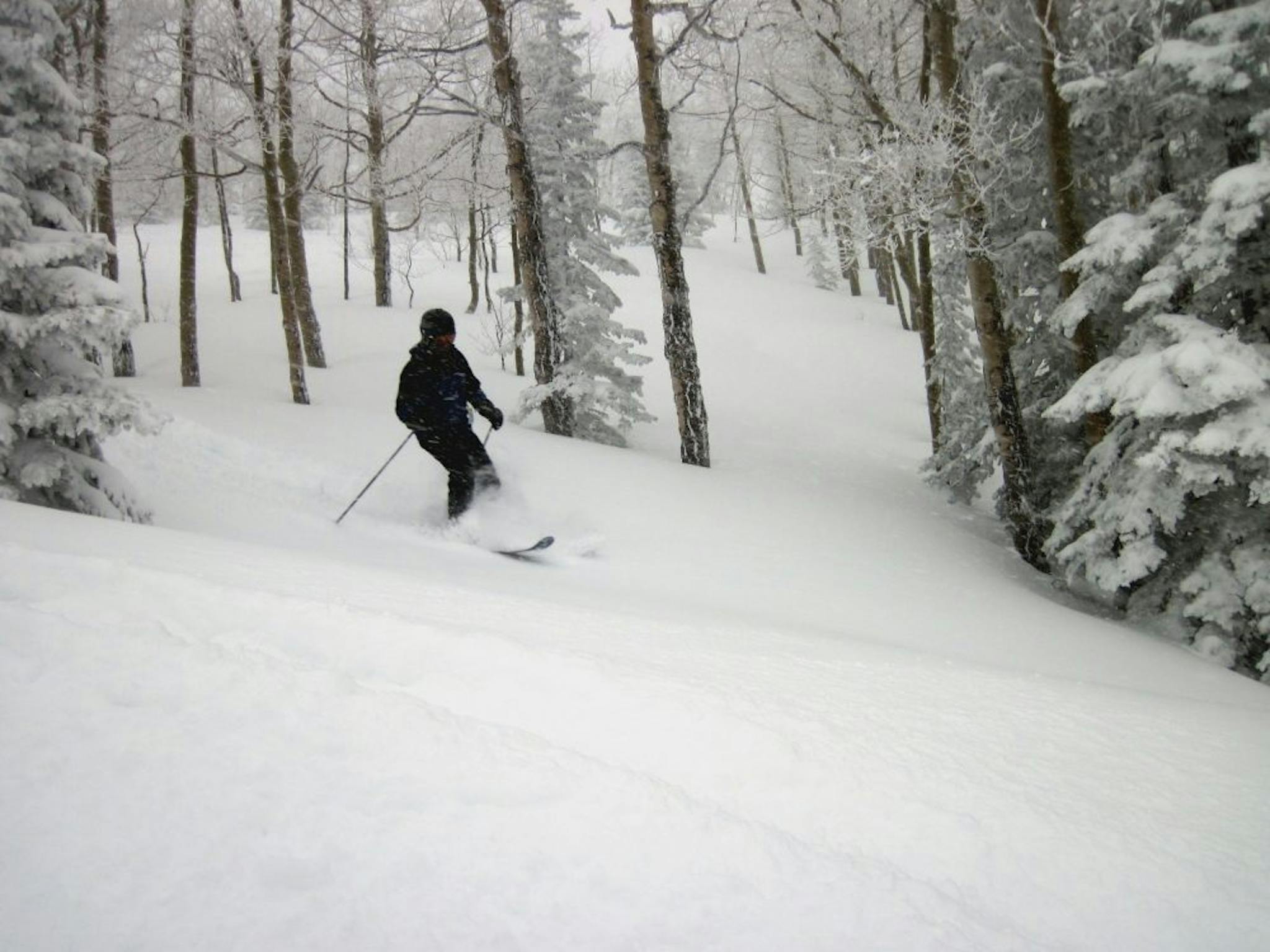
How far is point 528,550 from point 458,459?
1611 millimetres

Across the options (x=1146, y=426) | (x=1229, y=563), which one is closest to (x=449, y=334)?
(x=1146, y=426)

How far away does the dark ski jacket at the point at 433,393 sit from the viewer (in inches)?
294

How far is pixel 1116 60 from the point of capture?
8.45 m

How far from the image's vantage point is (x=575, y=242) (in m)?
14.5

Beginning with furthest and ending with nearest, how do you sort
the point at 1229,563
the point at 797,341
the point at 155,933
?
the point at 797,341 → the point at 1229,563 → the point at 155,933

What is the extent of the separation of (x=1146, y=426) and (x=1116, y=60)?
479 centimetres

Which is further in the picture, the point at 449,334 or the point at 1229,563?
the point at 449,334

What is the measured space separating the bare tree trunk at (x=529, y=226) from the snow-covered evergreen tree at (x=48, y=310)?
536 centimetres

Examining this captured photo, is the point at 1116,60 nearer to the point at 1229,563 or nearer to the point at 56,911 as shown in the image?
the point at 1229,563

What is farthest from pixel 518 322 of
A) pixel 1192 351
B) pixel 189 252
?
pixel 1192 351

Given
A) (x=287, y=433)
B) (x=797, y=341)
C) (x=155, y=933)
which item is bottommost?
(x=155, y=933)

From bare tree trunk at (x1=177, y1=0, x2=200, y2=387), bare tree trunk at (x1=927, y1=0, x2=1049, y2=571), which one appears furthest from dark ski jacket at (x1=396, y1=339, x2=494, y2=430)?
bare tree trunk at (x1=177, y1=0, x2=200, y2=387)

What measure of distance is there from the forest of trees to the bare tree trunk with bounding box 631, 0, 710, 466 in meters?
0.05

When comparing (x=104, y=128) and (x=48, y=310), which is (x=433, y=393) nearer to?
(x=48, y=310)
